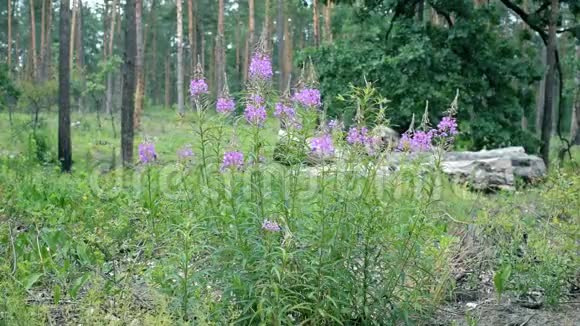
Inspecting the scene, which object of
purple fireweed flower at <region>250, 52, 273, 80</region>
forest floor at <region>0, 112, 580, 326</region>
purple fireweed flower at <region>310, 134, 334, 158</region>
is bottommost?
forest floor at <region>0, 112, 580, 326</region>

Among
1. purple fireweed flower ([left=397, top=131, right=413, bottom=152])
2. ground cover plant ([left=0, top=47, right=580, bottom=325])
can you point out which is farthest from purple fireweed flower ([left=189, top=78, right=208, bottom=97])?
purple fireweed flower ([left=397, top=131, right=413, bottom=152])

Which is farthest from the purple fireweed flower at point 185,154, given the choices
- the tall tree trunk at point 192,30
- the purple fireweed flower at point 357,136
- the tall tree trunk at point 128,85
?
the tall tree trunk at point 192,30

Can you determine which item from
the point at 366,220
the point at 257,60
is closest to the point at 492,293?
the point at 366,220

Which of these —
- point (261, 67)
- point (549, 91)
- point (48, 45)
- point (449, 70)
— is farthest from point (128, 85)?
point (48, 45)

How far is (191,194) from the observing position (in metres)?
3.55

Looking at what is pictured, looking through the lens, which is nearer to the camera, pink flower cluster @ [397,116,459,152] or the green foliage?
pink flower cluster @ [397,116,459,152]

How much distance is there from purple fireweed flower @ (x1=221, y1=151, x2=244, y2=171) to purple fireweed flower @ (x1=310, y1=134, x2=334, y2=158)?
36 centimetres

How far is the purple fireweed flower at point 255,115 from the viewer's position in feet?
9.99

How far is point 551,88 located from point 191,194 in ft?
35.3

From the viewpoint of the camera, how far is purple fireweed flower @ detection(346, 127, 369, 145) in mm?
3172

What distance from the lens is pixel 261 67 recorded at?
3105 mm

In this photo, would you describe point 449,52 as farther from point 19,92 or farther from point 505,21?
point 505,21

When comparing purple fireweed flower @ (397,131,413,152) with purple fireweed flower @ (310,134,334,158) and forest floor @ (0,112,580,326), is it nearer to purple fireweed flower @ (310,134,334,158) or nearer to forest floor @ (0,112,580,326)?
purple fireweed flower @ (310,134,334,158)
